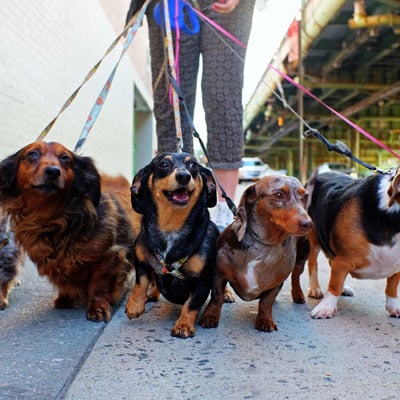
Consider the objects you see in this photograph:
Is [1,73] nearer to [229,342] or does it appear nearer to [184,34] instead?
[184,34]

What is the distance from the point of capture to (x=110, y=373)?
1.64 metres

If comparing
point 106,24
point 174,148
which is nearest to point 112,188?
point 174,148

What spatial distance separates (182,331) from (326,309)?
81cm

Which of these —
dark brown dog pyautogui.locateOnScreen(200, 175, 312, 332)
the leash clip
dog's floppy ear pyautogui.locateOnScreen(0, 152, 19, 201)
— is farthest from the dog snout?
the leash clip

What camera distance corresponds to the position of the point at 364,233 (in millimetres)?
2412

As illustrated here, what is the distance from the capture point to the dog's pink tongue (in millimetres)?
2221

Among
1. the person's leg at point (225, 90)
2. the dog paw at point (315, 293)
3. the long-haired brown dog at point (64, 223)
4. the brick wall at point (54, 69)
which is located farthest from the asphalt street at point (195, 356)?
the brick wall at point (54, 69)

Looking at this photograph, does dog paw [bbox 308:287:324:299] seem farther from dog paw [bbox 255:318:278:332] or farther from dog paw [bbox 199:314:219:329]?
dog paw [bbox 199:314:219:329]

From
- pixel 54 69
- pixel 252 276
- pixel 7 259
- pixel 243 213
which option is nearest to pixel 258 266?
pixel 252 276

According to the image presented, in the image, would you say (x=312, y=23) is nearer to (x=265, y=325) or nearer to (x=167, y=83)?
(x=167, y=83)

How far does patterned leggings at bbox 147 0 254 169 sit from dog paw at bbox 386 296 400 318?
1203 millimetres

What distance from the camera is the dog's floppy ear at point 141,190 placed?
7.91ft

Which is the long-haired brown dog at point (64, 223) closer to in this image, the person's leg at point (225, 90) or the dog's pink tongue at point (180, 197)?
the dog's pink tongue at point (180, 197)

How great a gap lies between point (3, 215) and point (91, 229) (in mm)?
476
